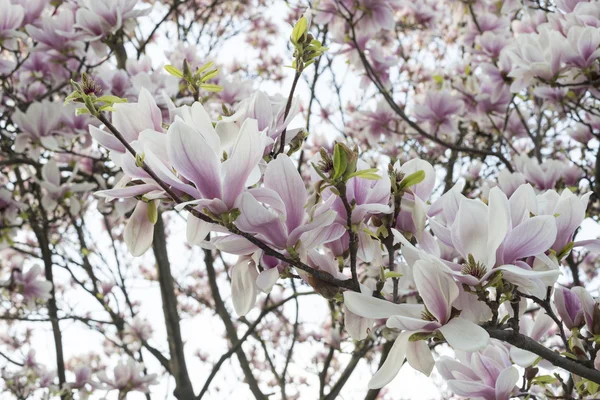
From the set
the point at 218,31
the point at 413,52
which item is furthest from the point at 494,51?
the point at 218,31

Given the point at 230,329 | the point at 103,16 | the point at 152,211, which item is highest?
the point at 103,16

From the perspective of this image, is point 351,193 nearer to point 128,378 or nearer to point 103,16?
point 103,16

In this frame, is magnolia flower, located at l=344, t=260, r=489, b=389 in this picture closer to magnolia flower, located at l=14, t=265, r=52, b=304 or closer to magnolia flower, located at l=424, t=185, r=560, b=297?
magnolia flower, located at l=424, t=185, r=560, b=297

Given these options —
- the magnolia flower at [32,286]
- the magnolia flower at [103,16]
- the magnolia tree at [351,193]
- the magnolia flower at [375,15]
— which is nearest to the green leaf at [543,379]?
the magnolia tree at [351,193]

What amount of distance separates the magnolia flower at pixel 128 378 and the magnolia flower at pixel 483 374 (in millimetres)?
1809

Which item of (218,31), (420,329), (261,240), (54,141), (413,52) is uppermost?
(218,31)

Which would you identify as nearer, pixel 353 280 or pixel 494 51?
pixel 353 280

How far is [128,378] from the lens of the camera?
2330mm

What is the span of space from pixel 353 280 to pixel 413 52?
4.06 metres

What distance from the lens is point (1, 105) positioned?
2189mm

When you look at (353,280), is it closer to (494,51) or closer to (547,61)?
(547,61)

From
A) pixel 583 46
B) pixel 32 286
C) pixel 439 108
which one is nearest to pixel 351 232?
pixel 583 46

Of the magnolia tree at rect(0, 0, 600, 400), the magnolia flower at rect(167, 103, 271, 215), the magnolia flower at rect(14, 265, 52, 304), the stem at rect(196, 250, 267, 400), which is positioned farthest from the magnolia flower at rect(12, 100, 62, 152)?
the magnolia flower at rect(167, 103, 271, 215)

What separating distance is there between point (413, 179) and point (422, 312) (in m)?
0.16
